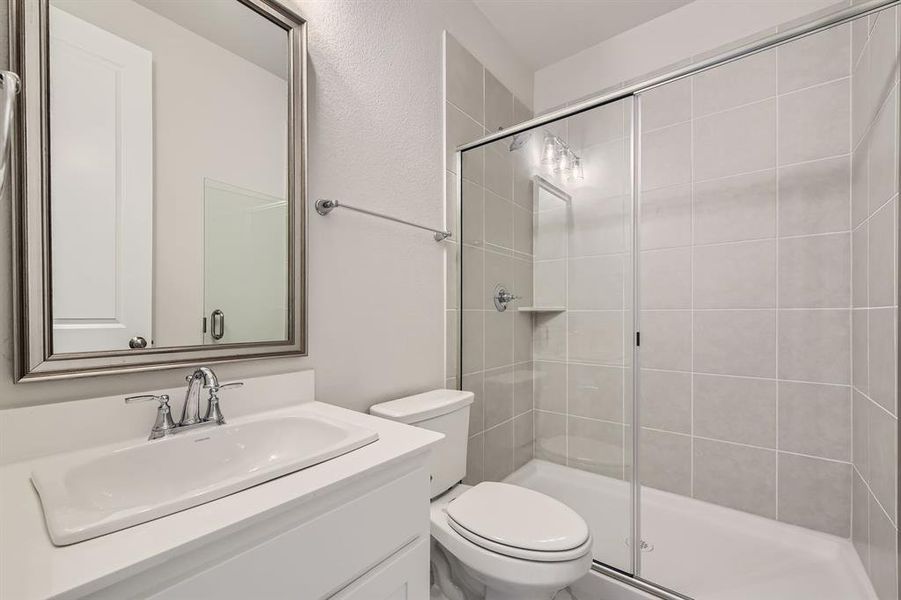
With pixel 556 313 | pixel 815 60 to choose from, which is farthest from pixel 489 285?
pixel 815 60

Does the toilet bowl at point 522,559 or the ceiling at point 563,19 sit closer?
the toilet bowl at point 522,559

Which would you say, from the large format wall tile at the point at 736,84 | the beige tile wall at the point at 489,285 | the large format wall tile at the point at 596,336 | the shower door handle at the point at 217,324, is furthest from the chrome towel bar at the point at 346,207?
the large format wall tile at the point at 736,84

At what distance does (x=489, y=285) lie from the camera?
1.84m

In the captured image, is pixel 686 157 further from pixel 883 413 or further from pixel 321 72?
pixel 321 72

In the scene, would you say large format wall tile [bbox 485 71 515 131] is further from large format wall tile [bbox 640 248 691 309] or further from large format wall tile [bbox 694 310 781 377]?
large format wall tile [bbox 694 310 781 377]

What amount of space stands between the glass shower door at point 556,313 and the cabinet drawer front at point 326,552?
94 cm

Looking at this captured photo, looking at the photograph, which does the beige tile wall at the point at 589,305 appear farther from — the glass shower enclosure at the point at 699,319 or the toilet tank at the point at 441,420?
the toilet tank at the point at 441,420

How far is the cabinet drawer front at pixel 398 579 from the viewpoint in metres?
0.76

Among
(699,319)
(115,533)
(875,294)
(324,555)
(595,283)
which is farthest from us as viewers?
(699,319)

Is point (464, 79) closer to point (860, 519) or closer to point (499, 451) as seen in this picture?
point (499, 451)

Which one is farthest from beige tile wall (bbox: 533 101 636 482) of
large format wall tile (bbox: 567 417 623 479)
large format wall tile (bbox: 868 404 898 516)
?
large format wall tile (bbox: 868 404 898 516)

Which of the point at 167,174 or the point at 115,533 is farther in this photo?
the point at 167,174

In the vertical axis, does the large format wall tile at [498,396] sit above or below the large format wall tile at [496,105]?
below

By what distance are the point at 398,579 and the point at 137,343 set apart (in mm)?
748
